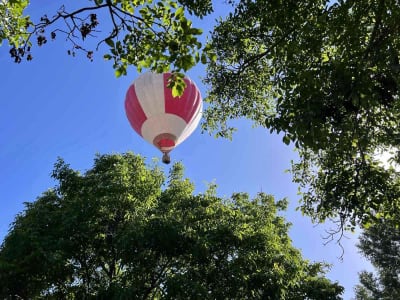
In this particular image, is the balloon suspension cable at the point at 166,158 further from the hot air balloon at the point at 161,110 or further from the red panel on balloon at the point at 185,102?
the red panel on balloon at the point at 185,102

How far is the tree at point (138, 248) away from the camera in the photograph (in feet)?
38.1

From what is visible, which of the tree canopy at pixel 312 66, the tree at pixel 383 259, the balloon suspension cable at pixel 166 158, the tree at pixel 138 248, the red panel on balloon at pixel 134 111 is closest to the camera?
the tree canopy at pixel 312 66

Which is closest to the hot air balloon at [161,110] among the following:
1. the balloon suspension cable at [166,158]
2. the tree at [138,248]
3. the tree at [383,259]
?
the balloon suspension cable at [166,158]

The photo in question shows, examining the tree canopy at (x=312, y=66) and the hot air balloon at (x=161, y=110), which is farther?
the hot air balloon at (x=161, y=110)

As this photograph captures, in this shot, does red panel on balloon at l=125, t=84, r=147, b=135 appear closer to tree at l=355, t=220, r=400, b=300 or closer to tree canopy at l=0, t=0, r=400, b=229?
tree canopy at l=0, t=0, r=400, b=229

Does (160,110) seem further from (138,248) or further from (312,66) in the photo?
(312,66)

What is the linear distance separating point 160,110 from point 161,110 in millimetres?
38

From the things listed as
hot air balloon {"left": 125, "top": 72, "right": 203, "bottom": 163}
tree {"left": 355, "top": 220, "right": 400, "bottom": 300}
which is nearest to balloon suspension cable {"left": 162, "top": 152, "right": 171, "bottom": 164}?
hot air balloon {"left": 125, "top": 72, "right": 203, "bottom": 163}

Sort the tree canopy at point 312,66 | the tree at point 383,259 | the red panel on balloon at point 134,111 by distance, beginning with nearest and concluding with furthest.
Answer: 1. the tree canopy at point 312,66
2. the red panel on balloon at point 134,111
3. the tree at point 383,259

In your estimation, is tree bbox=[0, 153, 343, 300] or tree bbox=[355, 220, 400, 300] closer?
tree bbox=[0, 153, 343, 300]

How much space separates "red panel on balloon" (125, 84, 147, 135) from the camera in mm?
14539

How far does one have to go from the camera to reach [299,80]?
20.7 feet

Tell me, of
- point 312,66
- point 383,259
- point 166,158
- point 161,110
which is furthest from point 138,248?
point 383,259

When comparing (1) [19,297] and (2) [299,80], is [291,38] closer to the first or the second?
(2) [299,80]
